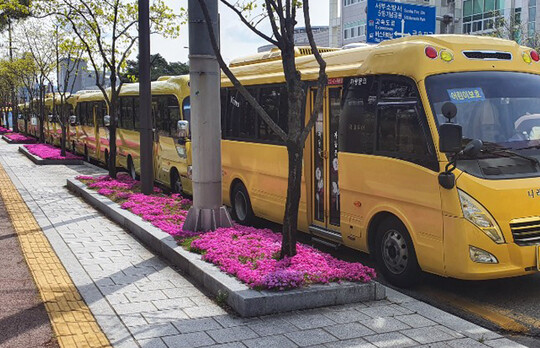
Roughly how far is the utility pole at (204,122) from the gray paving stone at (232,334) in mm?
3328

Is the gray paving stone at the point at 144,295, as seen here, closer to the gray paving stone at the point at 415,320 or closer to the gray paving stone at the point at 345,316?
the gray paving stone at the point at 345,316

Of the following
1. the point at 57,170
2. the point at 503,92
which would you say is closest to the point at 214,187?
the point at 503,92

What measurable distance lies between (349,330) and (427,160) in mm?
2094

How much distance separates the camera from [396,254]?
682cm

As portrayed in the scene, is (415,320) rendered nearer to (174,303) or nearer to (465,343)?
(465,343)

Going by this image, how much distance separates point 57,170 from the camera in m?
19.5

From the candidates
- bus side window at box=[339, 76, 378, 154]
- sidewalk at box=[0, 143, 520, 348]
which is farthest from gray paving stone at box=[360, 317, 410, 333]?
bus side window at box=[339, 76, 378, 154]

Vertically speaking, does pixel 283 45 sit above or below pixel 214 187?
above

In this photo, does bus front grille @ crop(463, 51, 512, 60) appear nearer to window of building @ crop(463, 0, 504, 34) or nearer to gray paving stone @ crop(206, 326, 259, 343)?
gray paving stone @ crop(206, 326, 259, 343)

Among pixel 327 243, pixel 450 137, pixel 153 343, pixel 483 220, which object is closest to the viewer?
pixel 153 343

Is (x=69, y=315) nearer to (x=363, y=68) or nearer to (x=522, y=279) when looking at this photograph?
(x=363, y=68)

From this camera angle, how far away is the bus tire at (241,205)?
10289 millimetres

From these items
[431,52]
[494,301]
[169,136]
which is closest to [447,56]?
[431,52]

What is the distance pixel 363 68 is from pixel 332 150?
1.27m
